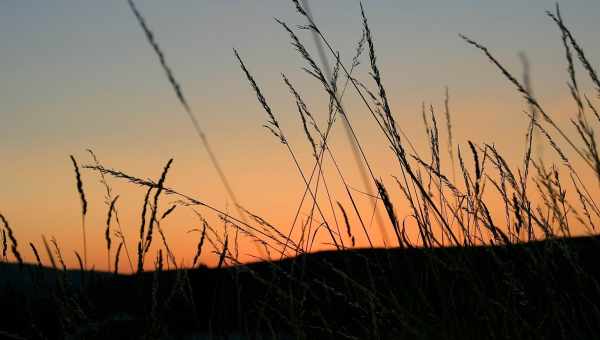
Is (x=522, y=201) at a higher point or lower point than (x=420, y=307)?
higher

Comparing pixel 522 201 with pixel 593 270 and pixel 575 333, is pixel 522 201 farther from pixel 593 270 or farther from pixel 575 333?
pixel 593 270

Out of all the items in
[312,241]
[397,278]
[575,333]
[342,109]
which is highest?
[342,109]

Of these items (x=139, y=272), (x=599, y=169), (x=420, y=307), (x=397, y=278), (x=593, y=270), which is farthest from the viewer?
(x=593, y=270)

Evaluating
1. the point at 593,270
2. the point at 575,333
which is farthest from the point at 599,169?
the point at 593,270

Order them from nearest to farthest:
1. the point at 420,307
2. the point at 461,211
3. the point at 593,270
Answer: the point at 420,307 < the point at 461,211 < the point at 593,270

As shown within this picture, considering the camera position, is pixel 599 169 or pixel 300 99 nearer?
pixel 599 169

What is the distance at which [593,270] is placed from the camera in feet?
13.6

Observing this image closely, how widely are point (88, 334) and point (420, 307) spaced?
3.73 ft

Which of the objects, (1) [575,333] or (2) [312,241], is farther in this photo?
(2) [312,241]

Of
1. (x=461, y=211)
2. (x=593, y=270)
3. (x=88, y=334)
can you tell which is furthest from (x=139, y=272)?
(x=593, y=270)

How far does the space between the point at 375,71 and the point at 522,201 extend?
607 millimetres

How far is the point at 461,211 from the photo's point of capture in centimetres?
227

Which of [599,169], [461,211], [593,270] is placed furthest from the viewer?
[593,270]

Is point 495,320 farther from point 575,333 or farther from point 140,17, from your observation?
point 140,17
